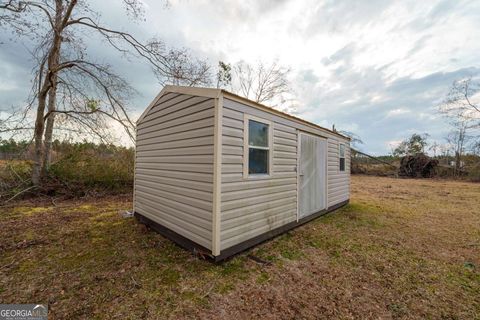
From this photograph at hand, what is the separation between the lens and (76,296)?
7.08 ft

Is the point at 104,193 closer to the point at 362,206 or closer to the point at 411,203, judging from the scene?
the point at 362,206

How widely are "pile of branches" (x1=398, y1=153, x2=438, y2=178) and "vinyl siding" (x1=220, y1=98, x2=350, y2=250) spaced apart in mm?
19619

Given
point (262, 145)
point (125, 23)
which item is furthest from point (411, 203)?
point (125, 23)

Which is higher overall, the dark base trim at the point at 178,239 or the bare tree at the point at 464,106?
the bare tree at the point at 464,106

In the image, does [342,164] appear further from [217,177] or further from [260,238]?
[217,177]

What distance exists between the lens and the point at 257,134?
3.45 metres

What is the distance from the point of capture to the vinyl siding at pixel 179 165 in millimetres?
2893

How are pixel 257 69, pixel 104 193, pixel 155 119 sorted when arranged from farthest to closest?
pixel 257 69, pixel 104 193, pixel 155 119

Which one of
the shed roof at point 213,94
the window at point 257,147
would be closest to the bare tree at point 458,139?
the shed roof at point 213,94

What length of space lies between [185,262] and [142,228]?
6.41ft

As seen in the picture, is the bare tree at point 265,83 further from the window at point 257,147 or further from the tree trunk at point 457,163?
the tree trunk at point 457,163

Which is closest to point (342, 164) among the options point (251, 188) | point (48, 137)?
point (251, 188)

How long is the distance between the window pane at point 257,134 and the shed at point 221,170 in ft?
0.06

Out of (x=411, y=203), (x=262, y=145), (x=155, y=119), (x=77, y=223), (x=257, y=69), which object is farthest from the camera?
(x=257, y=69)
